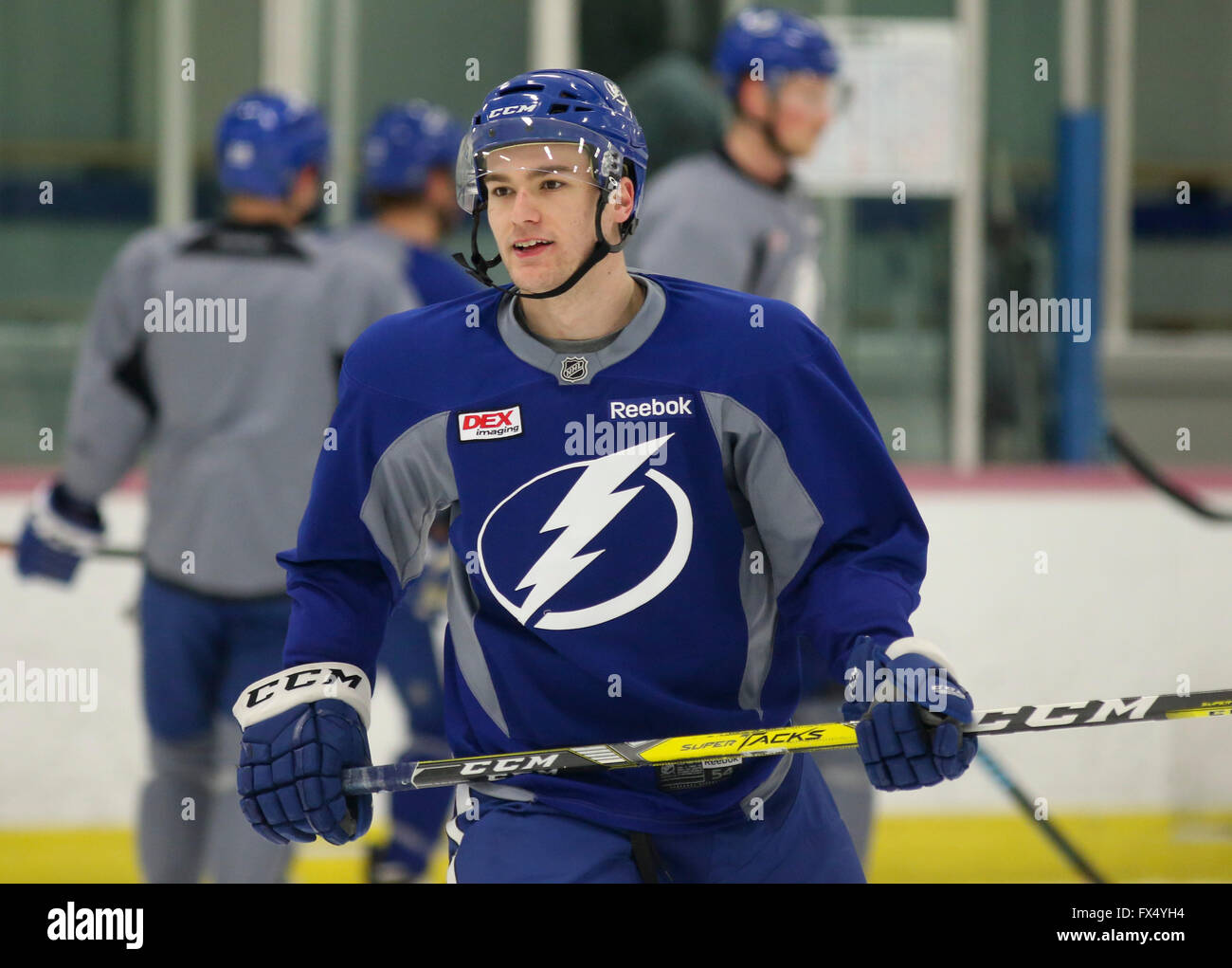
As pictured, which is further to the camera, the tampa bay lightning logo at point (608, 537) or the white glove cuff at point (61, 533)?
the white glove cuff at point (61, 533)

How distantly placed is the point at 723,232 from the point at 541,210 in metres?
1.21

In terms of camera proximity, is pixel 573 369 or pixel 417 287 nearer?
pixel 573 369

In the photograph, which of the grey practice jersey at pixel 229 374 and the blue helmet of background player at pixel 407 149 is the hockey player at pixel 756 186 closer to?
the grey practice jersey at pixel 229 374

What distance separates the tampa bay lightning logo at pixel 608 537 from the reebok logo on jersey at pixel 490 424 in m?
0.05

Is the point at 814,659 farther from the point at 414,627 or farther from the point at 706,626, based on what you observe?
the point at 706,626

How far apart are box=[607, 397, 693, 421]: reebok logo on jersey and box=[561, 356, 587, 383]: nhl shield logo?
41mm

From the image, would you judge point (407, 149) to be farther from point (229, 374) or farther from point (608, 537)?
point (608, 537)

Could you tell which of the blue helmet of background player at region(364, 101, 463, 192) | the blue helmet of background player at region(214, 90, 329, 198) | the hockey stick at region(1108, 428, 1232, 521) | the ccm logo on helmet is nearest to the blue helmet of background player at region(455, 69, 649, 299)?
the ccm logo on helmet

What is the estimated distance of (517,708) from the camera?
167cm

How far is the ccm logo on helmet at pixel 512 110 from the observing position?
1.67 metres

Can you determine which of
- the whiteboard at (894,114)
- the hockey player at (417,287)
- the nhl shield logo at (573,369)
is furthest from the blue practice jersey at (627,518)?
the whiteboard at (894,114)

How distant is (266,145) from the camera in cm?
286

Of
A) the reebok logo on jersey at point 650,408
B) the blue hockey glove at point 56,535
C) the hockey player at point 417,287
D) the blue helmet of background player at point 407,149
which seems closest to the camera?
the reebok logo on jersey at point 650,408

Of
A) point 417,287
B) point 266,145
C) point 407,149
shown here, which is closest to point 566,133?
point 266,145
